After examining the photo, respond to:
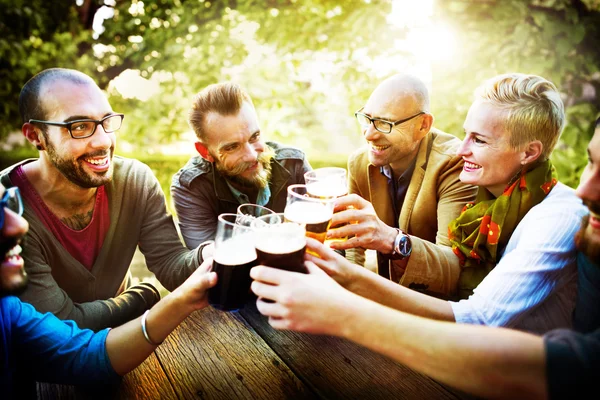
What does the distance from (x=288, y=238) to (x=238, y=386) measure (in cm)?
61

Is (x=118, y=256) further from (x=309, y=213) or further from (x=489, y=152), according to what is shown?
(x=489, y=152)

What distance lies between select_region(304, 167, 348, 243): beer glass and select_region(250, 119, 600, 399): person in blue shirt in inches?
21.5

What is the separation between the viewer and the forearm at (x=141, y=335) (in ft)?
4.87

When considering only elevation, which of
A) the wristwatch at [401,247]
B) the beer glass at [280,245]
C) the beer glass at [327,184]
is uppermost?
the beer glass at [327,184]

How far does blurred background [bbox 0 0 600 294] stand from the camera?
4.02m

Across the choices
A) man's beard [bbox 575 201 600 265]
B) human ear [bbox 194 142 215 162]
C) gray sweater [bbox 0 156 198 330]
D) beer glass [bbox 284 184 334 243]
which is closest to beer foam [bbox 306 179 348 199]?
beer glass [bbox 284 184 334 243]

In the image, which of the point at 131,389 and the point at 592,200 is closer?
the point at 592,200

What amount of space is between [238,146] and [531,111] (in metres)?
1.81

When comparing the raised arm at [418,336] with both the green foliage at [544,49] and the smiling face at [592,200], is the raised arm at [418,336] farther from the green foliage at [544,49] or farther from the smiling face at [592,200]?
the green foliage at [544,49]

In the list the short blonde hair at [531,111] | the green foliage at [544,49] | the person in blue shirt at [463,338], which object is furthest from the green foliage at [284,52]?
the person in blue shirt at [463,338]

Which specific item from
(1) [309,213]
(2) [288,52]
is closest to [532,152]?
(1) [309,213]

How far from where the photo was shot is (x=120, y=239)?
7.98 feet

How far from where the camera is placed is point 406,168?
3076 millimetres

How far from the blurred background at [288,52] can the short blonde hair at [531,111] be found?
7.69 feet
